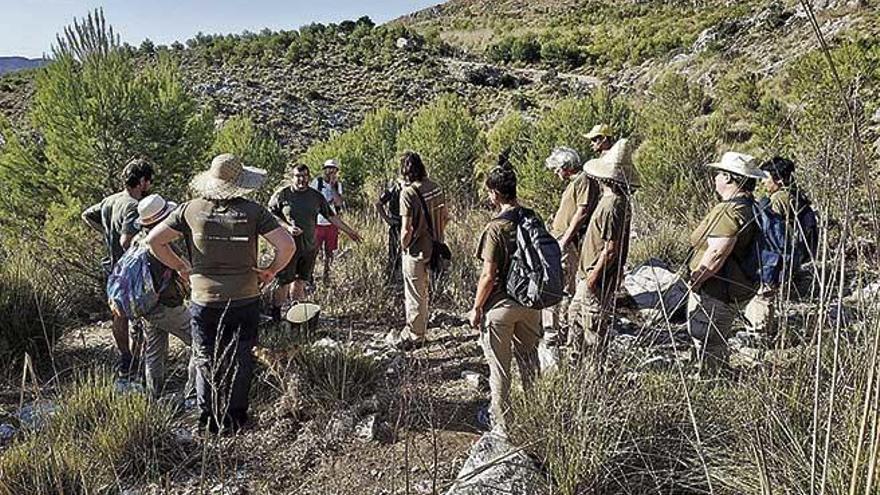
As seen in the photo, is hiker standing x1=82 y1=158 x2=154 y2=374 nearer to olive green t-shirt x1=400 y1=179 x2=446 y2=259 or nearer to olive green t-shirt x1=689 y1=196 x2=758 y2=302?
olive green t-shirt x1=400 y1=179 x2=446 y2=259

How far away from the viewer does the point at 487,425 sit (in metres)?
3.87

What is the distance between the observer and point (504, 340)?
3562 millimetres

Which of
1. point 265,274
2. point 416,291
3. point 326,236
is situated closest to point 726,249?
point 416,291

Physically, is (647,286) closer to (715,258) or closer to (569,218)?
(569,218)

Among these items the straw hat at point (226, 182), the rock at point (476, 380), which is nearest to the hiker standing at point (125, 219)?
the straw hat at point (226, 182)

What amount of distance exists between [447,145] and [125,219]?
987cm

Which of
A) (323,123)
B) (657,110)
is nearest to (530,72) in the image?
(323,123)

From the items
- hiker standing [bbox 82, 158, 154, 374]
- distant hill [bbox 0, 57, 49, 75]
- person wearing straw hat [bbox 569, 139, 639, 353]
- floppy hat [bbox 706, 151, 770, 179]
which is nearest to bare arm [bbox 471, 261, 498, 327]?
person wearing straw hat [bbox 569, 139, 639, 353]

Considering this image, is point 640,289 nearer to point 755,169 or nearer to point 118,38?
point 755,169

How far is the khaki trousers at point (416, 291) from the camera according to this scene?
16.5 ft

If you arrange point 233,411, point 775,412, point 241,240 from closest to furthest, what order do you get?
point 775,412
point 241,240
point 233,411

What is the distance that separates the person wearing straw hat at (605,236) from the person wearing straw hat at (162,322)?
239cm

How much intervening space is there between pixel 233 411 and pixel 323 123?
90.3 feet

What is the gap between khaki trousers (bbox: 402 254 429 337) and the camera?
16.5ft
